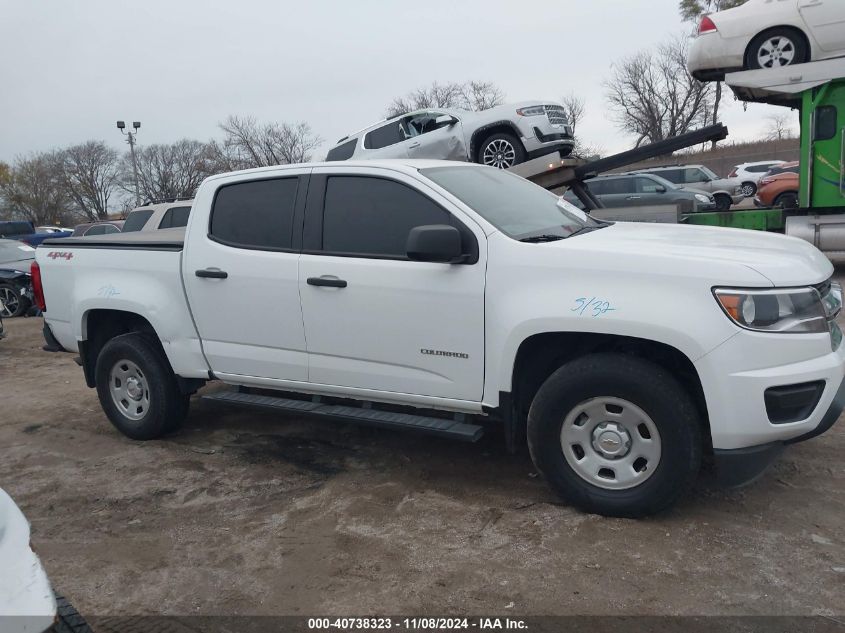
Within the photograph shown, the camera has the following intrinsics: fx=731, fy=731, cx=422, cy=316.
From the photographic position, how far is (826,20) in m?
9.21

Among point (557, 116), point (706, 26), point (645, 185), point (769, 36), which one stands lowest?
point (645, 185)

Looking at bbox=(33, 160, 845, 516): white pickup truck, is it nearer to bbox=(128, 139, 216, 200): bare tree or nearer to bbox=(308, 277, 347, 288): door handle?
bbox=(308, 277, 347, 288): door handle

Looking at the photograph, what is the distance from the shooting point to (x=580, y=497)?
3.81m

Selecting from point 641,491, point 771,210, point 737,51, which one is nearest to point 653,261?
point 641,491

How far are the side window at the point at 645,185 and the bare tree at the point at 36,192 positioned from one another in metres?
54.6

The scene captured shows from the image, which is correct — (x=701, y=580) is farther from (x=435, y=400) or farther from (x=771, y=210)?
(x=771, y=210)

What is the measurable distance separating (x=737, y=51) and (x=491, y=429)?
7.17 m

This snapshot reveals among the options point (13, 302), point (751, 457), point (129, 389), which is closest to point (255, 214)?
point (129, 389)

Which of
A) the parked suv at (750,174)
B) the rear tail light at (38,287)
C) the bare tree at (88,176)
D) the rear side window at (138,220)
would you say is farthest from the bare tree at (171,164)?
the rear tail light at (38,287)

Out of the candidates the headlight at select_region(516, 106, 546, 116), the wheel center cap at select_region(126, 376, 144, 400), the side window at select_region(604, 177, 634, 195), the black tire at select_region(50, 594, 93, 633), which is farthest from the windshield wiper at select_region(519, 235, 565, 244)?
the side window at select_region(604, 177, 634, 195)

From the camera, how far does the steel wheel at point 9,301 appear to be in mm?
13742

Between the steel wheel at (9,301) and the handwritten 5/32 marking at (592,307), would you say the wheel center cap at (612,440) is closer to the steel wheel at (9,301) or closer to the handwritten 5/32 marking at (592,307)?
the handwritten 5/32 marking at (592,307)

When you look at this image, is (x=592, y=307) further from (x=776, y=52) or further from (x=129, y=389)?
(x=776, y=52)

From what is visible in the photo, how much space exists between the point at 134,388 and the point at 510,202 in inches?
124
